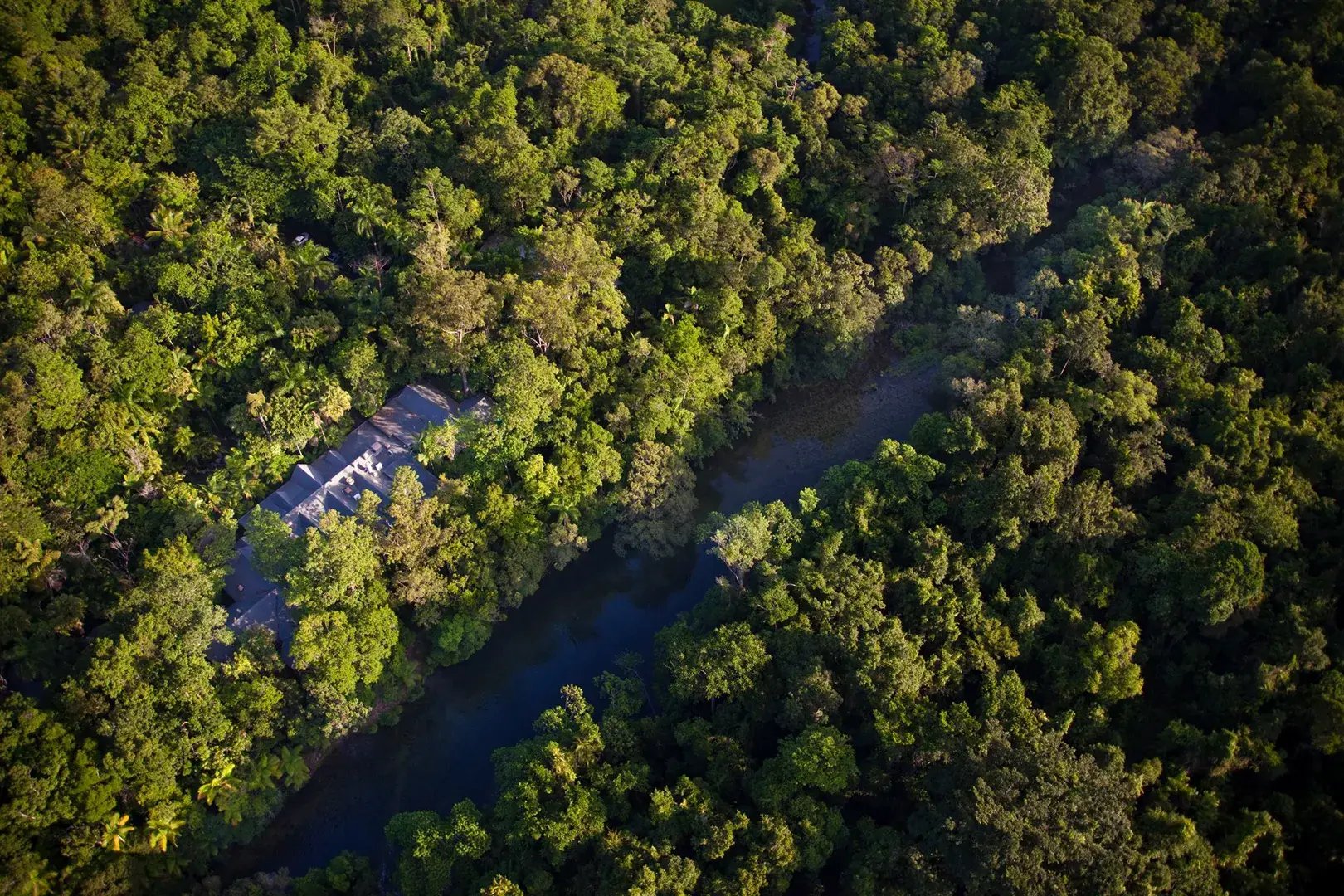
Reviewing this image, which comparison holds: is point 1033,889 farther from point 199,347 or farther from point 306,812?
point 199,347

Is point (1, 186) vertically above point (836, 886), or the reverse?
point (1, 186)

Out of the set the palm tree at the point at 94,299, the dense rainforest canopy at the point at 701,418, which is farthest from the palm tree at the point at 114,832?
the palm tree at the point at 94,299

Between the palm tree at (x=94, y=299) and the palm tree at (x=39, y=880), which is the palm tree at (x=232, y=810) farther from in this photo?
the palm tree at (x=94, y=299)

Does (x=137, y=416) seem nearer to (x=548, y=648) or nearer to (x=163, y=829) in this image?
(x=163, y=829)

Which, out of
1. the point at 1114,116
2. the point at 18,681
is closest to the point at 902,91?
the point at 1114,116

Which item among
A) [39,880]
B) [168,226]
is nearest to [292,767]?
[39,880]
